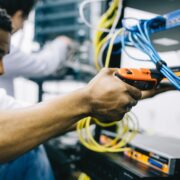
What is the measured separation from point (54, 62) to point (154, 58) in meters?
1.08

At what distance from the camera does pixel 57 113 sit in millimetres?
559

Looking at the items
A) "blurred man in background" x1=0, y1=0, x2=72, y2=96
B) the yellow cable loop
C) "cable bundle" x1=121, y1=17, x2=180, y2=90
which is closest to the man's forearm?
"cable bundle" x1=121, y1=17, x2=180, y2=90

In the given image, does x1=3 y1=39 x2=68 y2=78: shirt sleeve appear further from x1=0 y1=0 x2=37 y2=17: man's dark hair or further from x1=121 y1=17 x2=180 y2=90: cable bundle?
x1=121 y1=17 x2=180 y2=90: cable bundle

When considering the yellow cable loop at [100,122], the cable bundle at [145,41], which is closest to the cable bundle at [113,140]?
the yellow cable loop at [100,122]

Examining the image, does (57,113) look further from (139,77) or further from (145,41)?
(145,41)

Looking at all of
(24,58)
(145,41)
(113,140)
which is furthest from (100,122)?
(24,58)

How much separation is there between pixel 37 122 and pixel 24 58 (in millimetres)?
1023

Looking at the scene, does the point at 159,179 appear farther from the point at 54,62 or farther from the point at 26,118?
the point at 54,62

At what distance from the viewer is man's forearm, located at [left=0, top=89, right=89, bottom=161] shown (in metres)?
0.55

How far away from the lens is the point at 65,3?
6.53 feet

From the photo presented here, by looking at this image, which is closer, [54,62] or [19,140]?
[19,140]

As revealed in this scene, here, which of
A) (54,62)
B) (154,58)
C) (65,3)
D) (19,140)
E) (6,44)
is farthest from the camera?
(65,3)

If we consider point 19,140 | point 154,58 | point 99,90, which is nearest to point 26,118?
point 19,140

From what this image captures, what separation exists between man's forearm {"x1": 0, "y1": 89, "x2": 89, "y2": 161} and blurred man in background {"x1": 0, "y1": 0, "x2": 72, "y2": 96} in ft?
3.06
